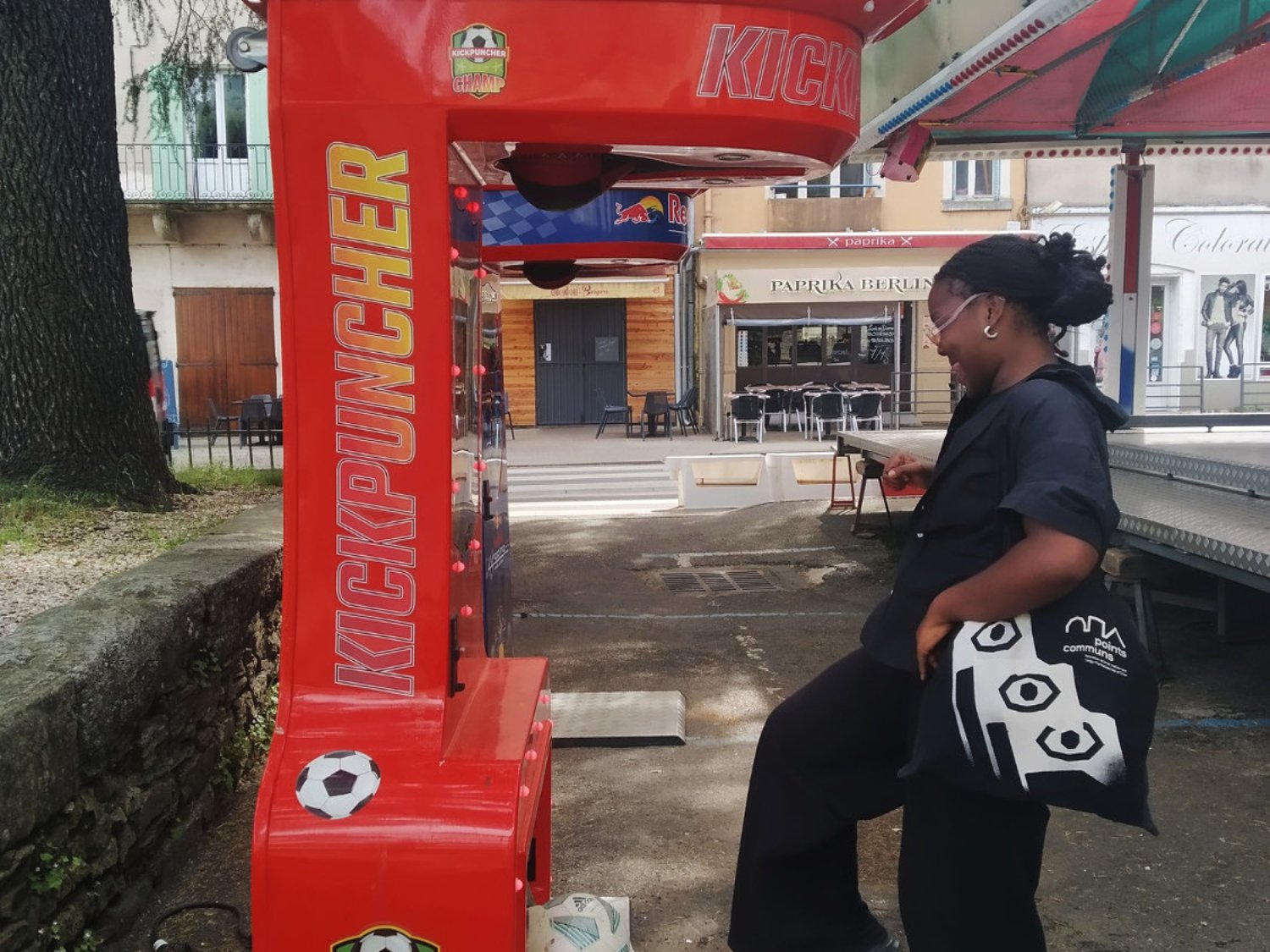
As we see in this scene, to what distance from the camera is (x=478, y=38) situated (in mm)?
2184

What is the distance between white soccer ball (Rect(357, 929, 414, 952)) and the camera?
216 centimetres

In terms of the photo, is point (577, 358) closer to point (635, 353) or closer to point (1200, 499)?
point (635, 353)

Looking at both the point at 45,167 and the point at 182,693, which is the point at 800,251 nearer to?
the point at 45,167

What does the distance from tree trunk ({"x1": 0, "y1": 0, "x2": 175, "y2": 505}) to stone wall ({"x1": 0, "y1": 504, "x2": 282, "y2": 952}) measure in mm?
1459

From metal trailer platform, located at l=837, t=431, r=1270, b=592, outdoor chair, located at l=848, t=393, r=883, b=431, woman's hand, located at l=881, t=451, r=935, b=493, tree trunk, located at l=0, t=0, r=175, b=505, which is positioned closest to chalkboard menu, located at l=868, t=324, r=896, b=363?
outdoor chair, located at l=848, t=393, r=883, b=431

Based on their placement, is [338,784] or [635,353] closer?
[338,784]

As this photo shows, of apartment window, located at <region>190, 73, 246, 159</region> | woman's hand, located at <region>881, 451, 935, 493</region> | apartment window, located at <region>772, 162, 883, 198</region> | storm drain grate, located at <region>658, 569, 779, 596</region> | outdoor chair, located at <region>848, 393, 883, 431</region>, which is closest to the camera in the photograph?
woman's hand, located at <region>881, 451, 935, 493</region>

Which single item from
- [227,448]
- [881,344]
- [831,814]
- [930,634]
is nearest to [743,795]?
[831,814]

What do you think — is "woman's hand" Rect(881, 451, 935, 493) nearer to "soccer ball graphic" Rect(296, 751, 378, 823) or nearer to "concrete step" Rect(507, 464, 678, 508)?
"soccer ball graphic" Rect(296, 751, 378, 823)

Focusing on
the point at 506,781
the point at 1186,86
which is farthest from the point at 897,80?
the point at 506,781

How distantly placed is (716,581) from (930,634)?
6.03 m

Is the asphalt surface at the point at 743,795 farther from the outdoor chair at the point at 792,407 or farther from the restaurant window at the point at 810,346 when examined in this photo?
the restaurant window at the point at 810,346

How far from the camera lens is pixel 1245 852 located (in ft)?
11.6

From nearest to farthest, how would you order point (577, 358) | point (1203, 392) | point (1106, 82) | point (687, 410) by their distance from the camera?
1. point (1106, 82)
2. point (1203, 392)
3. point (687, 410)
4. point (577, 358)
